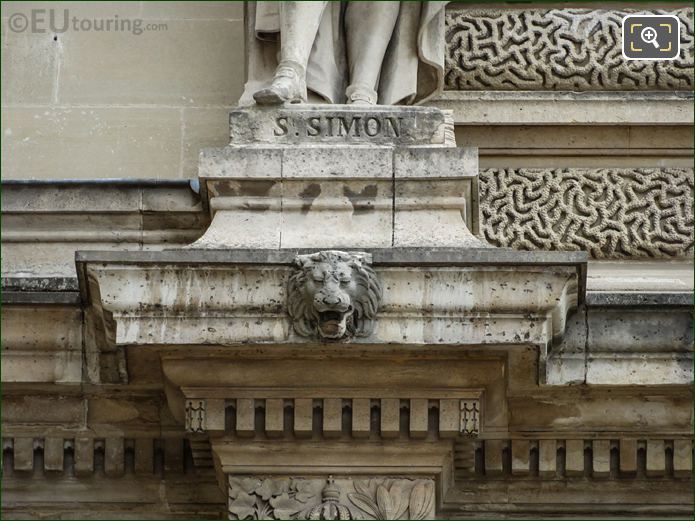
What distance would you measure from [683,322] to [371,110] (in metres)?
1.42

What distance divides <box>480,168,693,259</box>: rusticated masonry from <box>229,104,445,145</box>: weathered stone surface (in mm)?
716

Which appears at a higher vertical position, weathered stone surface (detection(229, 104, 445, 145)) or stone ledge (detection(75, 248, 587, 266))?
weathered stone surface (detection(229, 104, 445, 145))

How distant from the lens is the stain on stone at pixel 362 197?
10547 mm

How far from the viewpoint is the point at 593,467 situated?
1074 centimetres

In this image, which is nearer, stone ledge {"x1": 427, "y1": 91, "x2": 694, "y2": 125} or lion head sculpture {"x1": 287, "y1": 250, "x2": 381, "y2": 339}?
lion head sculpture {"x1": 287, "y1": 250, "x2": 381, "y2": 339}

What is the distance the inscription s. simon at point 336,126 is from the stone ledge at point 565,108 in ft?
2.47

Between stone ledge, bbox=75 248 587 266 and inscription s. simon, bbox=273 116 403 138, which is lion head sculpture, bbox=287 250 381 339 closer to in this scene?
stone ledge, bbox=75 248 587 266

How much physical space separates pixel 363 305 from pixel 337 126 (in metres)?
0.94

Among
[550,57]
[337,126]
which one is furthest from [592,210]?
[337,126]

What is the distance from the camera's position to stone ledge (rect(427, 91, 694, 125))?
11.5 meters

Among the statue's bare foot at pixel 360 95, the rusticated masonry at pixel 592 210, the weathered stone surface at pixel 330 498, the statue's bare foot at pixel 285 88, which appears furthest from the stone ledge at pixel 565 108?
the weathered stone surface at pixel 330 498

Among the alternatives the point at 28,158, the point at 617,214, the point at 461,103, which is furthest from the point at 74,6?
the point at 617,214

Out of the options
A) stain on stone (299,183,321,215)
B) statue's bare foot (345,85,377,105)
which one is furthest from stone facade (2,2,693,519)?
statue's bare foot (345,85,377,105)

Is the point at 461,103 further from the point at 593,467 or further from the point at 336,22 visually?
the point at 593,467
